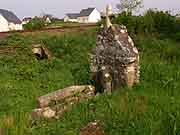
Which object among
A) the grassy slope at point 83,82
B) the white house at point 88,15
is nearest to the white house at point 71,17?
the white house at point 88,15

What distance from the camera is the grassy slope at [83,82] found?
29.3 feet

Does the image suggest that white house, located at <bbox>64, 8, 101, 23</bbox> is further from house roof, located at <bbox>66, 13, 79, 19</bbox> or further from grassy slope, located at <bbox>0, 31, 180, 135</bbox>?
grassy slope, located at <bbox>0, 31, 180, 135</bbox>

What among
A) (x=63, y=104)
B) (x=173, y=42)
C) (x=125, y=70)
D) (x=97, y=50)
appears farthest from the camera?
(x=173, y=42)

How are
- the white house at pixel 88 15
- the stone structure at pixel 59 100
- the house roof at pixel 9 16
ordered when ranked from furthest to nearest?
Answer: the white house at pixel 88 15, the house roof at pixel 9 16, the stone structure at pixel 59 100

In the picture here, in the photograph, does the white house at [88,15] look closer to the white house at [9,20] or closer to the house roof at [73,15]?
the house roof at [73,15]

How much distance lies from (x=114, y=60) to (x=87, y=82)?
49.8 inches

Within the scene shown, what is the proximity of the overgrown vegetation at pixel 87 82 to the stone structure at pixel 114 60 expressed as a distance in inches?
17.4

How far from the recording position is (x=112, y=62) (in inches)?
490

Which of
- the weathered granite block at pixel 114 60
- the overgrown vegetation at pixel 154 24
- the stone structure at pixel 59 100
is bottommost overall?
the stone structure at pixel 59 100

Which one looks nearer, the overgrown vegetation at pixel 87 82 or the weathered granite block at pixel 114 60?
the overgrown vegetation at pixel 87 82

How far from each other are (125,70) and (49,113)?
2830mm

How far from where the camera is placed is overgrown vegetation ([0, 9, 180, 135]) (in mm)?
8977

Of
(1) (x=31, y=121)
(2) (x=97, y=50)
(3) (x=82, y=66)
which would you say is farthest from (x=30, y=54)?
(1) (x=31, y=121)

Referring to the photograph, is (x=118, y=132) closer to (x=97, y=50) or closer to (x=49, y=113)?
(x=49, y=113)
